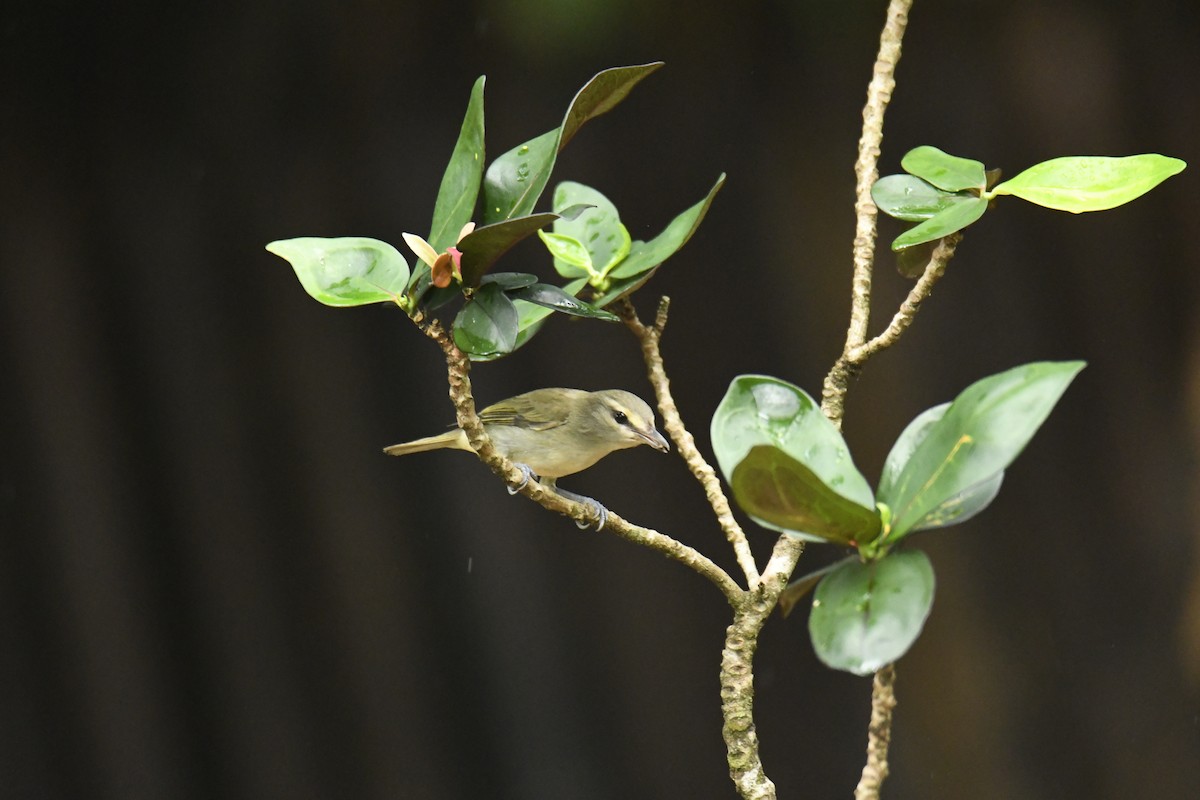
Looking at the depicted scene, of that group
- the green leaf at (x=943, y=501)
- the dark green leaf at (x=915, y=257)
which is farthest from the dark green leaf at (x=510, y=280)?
the dark green leaf at (x=915, y=257)

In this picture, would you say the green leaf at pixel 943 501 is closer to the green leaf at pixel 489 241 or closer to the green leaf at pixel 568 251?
the green leaf at pixel 489 241

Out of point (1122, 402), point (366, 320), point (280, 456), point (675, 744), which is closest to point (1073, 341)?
point (1122, 402)

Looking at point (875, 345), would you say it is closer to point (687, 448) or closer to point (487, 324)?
point (687, 448)

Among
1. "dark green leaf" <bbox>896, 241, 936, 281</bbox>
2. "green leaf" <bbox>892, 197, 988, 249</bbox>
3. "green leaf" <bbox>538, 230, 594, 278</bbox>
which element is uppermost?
"green leaf" <bbox>538, 230, 594, 278</bbox>

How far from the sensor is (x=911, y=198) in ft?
2.87

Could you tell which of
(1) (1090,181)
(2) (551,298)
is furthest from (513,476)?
(1) (1090,181)

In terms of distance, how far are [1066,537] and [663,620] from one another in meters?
0.76

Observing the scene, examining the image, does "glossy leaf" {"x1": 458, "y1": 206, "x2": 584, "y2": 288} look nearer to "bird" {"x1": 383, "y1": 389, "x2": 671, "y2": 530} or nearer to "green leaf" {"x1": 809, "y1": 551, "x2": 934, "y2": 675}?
"green leaf" {"x1": 809, "y1": 551, "x2": 934, "y2": 675}

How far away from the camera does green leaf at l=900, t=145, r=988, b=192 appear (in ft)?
2.80

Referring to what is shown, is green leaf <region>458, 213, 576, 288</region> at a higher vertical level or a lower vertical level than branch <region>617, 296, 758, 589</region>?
higher

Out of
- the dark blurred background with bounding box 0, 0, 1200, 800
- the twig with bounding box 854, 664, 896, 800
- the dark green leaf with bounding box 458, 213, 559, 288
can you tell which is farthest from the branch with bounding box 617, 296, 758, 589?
the dark blurred background with bounding box 0, 0, 1200, 800

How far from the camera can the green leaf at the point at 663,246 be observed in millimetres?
860

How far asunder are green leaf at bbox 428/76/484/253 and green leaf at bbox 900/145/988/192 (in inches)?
13.2

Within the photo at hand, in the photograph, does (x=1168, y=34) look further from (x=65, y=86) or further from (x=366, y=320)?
(x=65, y=86)
